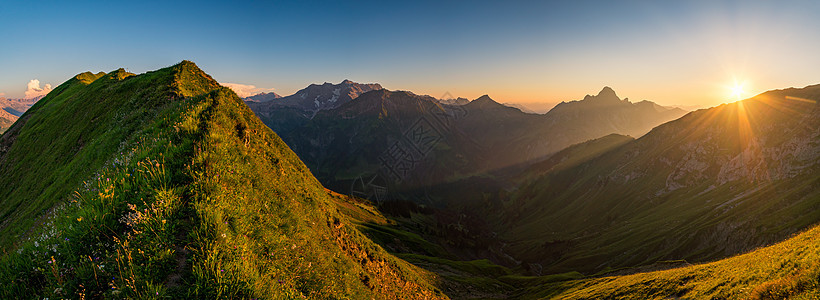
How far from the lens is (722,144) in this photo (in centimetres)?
19962

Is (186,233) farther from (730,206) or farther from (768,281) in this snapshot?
(730,206)

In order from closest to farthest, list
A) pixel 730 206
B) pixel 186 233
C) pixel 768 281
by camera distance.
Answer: pixel 186 233
pixel 768 281
pixel 730 206

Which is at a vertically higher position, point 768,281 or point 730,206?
point 768,281

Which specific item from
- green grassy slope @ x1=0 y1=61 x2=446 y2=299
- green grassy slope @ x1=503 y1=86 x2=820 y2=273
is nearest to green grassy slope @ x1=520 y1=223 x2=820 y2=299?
green grassy slope @ x1=0 y1=61 x2=446 y2=299

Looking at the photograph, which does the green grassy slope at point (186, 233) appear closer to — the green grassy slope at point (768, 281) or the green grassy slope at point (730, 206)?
the green grassy slope at point (768, 281)

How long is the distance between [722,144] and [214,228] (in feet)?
986

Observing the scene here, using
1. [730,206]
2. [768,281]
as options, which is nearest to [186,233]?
[768,281]

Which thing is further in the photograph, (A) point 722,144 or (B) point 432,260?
(A) point 722,144

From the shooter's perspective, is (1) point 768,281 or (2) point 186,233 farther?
(1) point 768,281

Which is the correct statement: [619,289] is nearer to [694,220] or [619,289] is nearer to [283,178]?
[283,178]

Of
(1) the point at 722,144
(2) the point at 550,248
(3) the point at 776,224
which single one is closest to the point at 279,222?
(3) the point at 776,224

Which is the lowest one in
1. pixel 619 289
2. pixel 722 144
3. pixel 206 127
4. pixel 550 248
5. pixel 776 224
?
A: pixel 550 248

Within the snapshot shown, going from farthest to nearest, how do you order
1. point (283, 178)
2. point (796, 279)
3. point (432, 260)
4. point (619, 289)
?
point (432, 260)
point (619, 289)
point (283, 178)
point (796, 279)

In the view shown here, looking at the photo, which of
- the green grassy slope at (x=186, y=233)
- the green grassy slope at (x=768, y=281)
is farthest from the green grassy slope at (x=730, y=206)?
the green grassy slope at (x=186, y=233)
